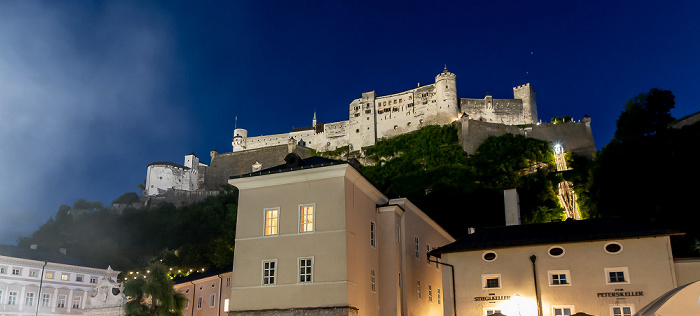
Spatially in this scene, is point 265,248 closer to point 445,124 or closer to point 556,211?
point 556,211

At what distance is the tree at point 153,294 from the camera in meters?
27.8

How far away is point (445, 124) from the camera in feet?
280

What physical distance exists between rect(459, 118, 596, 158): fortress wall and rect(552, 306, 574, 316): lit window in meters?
55.8

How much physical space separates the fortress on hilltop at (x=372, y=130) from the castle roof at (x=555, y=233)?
54.3 meters

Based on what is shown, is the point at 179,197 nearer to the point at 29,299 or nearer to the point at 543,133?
the point at 29,299

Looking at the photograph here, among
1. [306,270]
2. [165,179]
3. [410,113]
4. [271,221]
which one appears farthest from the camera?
[165,179]

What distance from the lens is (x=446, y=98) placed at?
3440 inches

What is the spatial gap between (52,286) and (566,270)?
47.6 meters

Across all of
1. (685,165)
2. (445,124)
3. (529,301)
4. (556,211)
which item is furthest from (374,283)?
(445,124)

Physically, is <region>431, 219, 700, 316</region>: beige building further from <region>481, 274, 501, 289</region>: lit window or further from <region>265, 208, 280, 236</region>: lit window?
<region>265, 208, 280, 236</region>: lit window

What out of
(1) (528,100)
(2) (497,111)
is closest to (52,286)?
(2) (497,111)

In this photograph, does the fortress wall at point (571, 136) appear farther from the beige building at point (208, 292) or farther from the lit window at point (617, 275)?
the lit window at point (617, 275)

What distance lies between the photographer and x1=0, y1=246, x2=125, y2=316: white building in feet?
156

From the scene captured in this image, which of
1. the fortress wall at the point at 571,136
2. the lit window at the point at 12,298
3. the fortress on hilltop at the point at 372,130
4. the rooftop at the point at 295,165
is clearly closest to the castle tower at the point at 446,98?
the fortress on hilltop at the point at 372,130
